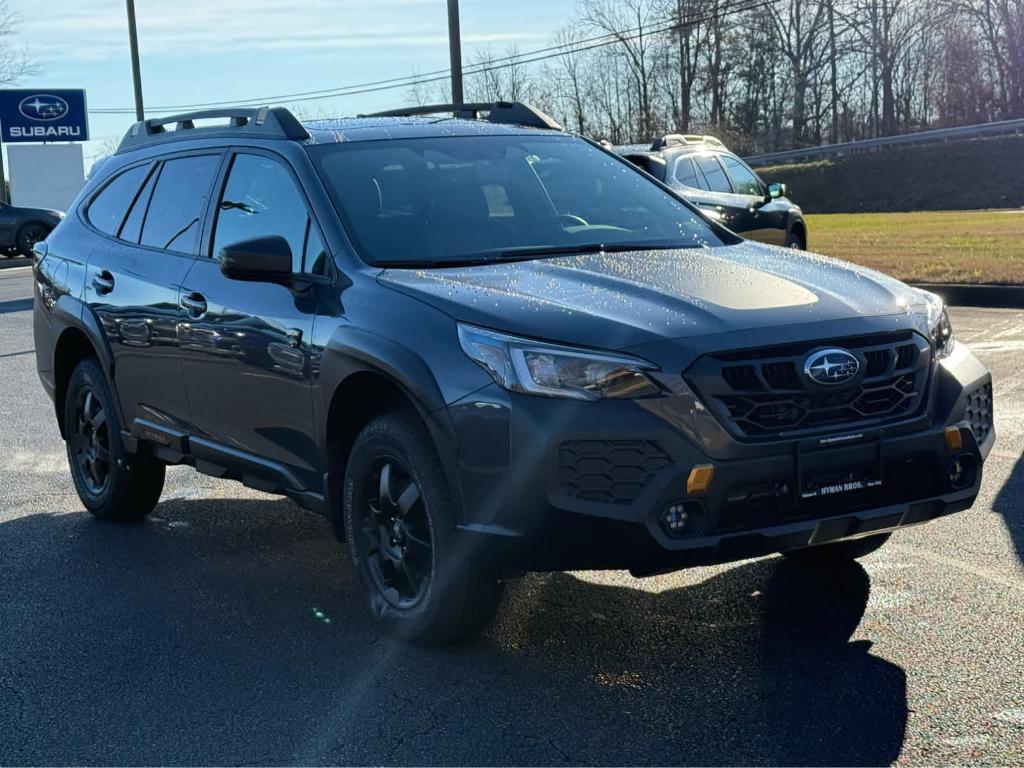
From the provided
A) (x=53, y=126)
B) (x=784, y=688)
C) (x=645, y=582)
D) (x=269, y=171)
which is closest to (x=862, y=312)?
(x=784, y=688)

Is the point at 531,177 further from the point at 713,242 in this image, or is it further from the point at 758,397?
the point at 758,397

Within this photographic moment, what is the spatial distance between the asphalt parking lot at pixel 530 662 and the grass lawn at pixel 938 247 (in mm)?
10276

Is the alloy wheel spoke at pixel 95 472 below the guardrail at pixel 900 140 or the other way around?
below

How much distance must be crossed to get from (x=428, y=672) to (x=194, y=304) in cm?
201

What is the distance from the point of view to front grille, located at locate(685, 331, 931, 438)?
4094mm

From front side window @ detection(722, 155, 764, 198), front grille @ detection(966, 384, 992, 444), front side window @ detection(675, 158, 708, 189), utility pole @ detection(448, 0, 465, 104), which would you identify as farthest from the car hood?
utility pole @ detection(448, 0, 465, 104)

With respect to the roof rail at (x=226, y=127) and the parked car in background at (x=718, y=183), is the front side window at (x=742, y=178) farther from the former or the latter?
the roof rail at (x=226, y=127)

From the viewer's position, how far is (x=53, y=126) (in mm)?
50094

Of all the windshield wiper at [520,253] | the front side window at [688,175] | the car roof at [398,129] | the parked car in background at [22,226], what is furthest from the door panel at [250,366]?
the parked car in background at [22,226]

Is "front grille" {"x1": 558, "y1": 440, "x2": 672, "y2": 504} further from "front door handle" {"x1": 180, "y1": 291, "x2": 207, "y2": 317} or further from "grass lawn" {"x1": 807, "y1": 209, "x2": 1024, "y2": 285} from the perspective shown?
"grass lawn" {"x1": 807, "y1": 209, "x2": 1024, "y2": 285}

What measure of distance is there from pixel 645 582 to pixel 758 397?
1497mm

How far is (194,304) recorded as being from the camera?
5.74 meters

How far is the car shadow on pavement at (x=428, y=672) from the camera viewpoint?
3.89 m

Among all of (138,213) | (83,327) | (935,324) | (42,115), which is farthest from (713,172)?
(42,115)
